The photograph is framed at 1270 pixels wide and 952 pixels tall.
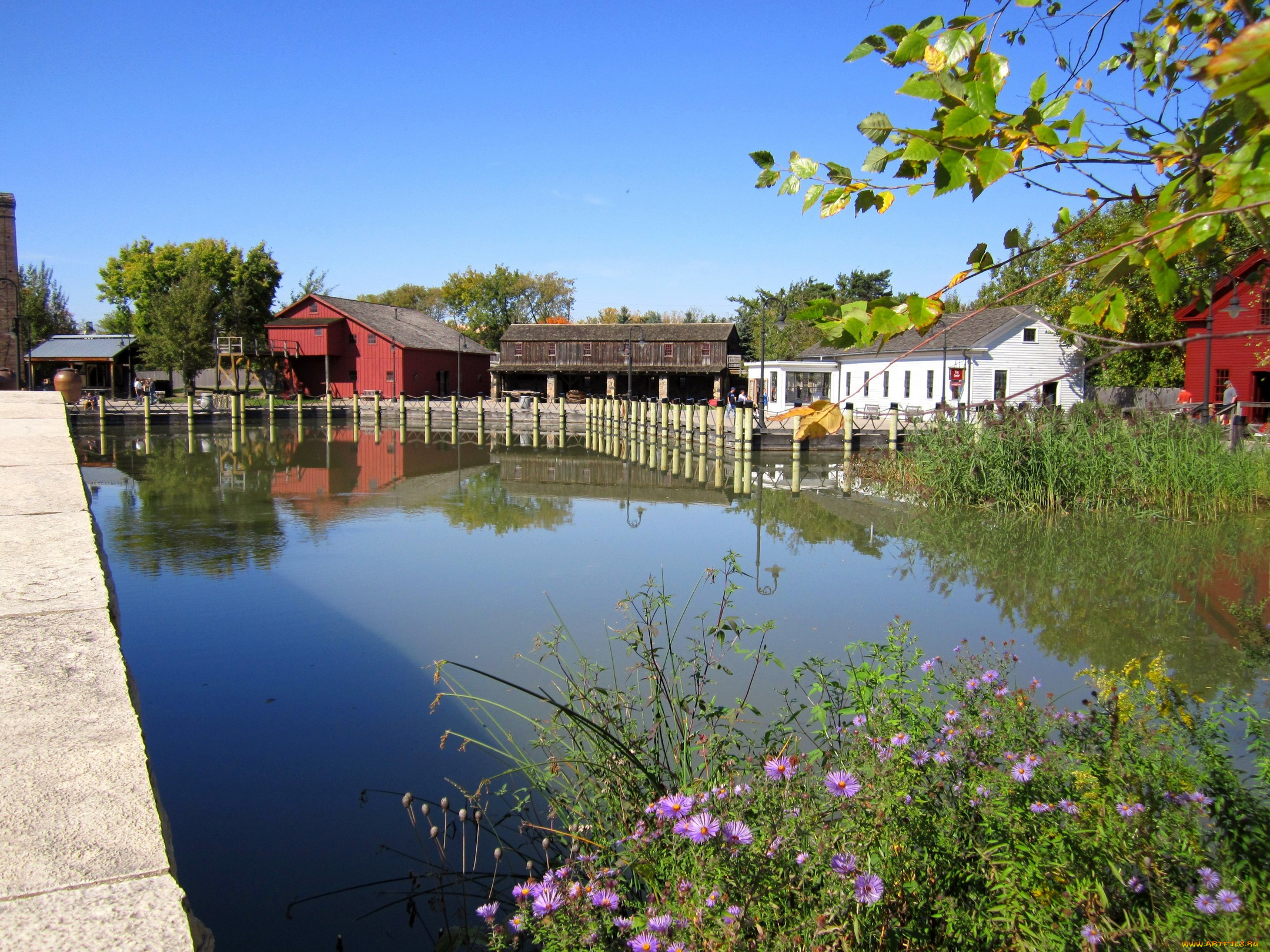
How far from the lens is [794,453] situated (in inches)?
1014

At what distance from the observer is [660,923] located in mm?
2164

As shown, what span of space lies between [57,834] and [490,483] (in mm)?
17953

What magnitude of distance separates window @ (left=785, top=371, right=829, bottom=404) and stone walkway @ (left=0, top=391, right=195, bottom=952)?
42.8m

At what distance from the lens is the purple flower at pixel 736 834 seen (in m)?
2.27

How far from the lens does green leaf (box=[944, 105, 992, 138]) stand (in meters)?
1.87

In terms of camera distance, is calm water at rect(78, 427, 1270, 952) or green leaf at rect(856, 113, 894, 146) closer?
green leaf at rect(856, 113, 894, 146)

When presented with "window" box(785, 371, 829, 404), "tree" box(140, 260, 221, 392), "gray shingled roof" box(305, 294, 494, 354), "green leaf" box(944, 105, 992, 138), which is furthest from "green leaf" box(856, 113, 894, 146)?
"tree" box(140, 260, 221, 392)

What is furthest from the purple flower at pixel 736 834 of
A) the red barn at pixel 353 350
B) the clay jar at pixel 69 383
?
the red barn at pixel 353 350

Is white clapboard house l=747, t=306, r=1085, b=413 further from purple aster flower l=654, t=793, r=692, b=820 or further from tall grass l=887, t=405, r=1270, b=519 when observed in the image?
purple aster flower l=654, t=793, r=692, b=820

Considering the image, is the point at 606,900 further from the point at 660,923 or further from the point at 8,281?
the point at 8,281

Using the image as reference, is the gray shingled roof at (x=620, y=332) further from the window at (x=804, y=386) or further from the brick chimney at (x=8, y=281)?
the brick chimney at (x=8, y=281)

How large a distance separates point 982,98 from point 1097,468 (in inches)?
542

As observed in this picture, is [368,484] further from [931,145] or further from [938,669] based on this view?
[931,145]

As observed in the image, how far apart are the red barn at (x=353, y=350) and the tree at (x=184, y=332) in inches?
134
